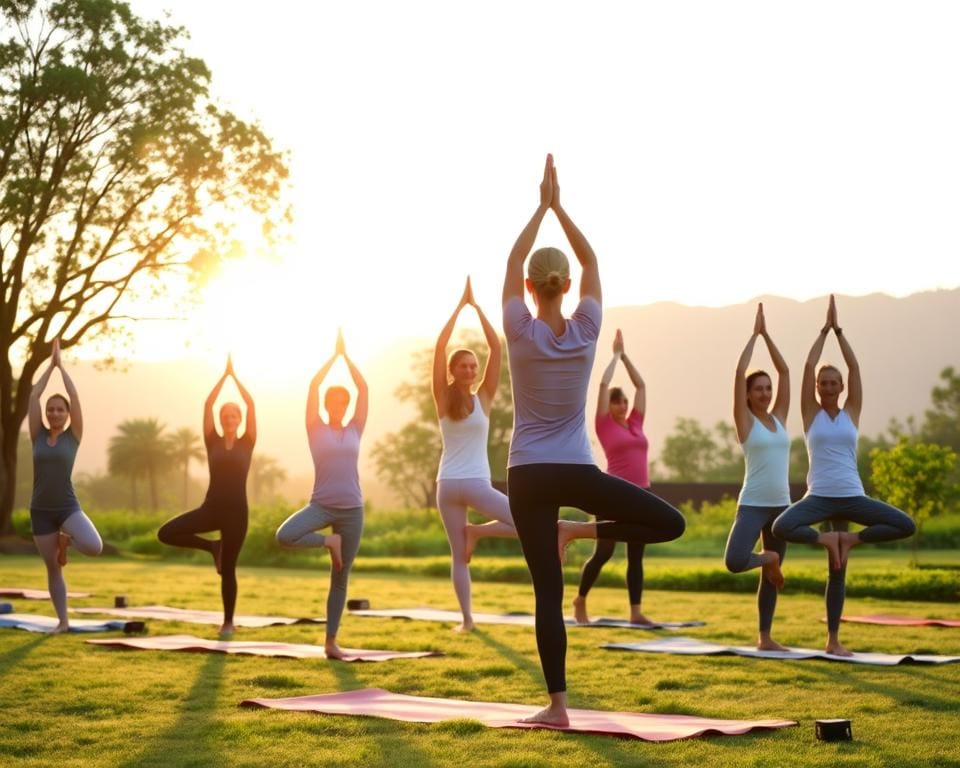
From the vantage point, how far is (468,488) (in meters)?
11.3

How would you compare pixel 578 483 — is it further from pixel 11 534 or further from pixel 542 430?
pixel 11 534

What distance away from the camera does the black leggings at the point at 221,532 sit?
1154 cm

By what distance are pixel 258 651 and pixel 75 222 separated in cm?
2407

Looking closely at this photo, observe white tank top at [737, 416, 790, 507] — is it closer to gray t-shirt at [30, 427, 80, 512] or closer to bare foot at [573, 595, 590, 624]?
bare foot at [573, 595, 590, 624]

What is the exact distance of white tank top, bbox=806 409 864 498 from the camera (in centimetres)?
995

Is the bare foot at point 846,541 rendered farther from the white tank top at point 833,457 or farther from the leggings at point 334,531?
the leggings at point 334,531

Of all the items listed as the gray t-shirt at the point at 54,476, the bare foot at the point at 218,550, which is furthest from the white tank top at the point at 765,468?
the gray t-shirt at the point at 54,476

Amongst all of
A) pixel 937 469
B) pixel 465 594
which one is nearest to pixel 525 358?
pixel 465 594

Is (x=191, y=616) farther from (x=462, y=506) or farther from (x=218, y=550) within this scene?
(x=462, y=506)

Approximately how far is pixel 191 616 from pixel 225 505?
7.78 feet

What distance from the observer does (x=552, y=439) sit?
654 centimetres

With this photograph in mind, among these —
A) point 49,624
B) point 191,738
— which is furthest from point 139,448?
point 191,738

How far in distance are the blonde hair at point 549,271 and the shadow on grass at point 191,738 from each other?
9.13 feet

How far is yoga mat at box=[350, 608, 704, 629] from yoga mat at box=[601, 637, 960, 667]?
151cm
